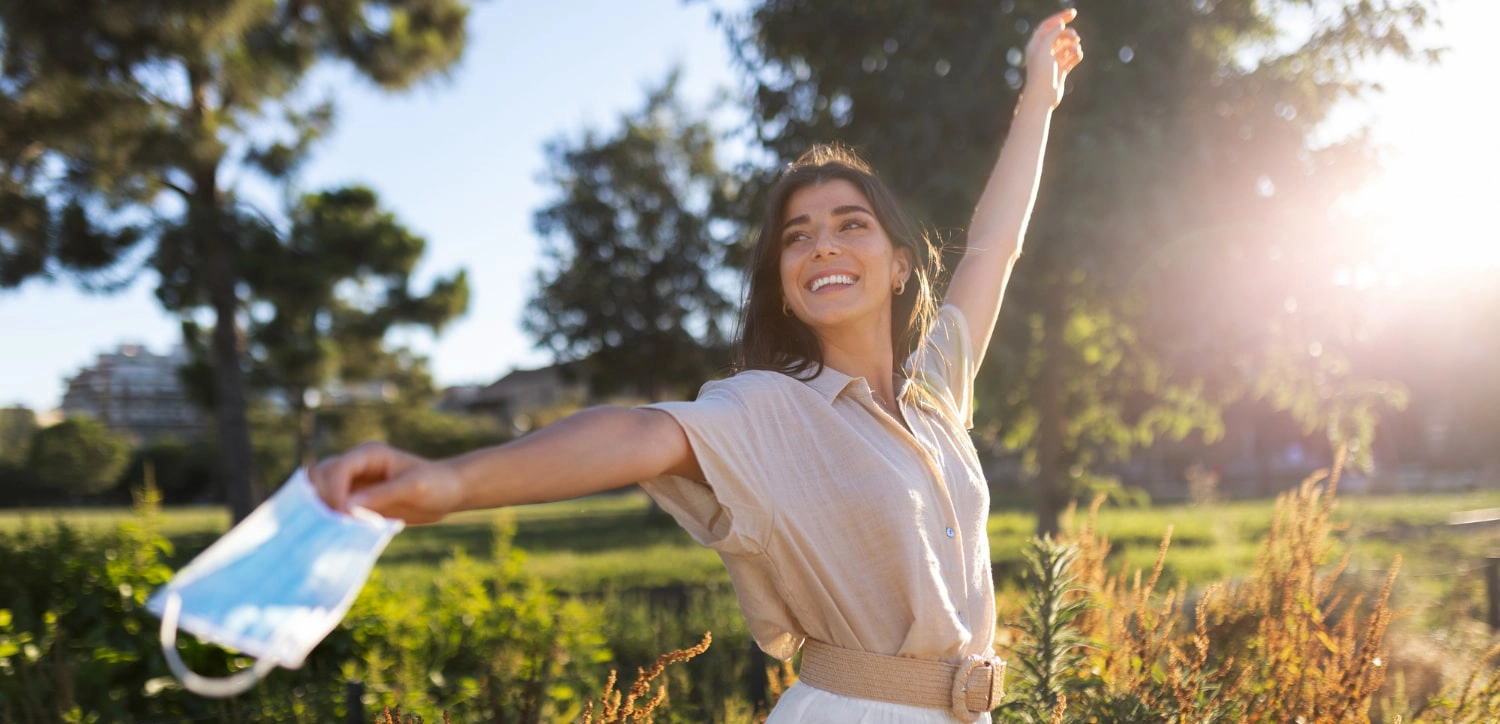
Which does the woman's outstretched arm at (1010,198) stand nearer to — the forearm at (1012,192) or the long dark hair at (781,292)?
the forearm at (1012,192)

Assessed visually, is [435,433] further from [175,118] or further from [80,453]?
[175,118]

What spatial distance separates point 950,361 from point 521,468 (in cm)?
128

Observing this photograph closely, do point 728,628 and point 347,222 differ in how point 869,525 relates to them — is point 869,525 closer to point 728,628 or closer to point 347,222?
point 728,628

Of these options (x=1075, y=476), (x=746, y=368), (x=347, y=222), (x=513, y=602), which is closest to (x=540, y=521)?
(x=347, y=222)

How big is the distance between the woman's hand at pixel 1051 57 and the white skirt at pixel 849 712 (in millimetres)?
1545

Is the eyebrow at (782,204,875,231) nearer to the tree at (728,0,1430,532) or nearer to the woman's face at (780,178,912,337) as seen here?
the woman's face at (780,178,912,337)

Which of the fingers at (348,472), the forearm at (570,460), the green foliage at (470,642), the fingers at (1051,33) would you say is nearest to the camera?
the fingers at (348,472)

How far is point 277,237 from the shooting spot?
14.0 meters

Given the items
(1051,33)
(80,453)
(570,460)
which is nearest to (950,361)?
(1051,33)

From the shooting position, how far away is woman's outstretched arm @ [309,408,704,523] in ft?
3.53

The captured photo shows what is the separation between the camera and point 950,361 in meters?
2.34

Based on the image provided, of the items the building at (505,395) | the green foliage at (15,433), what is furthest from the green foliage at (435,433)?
the building at (505,395)

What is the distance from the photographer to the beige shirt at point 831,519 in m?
1.62

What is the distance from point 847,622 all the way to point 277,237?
13.8 meters
